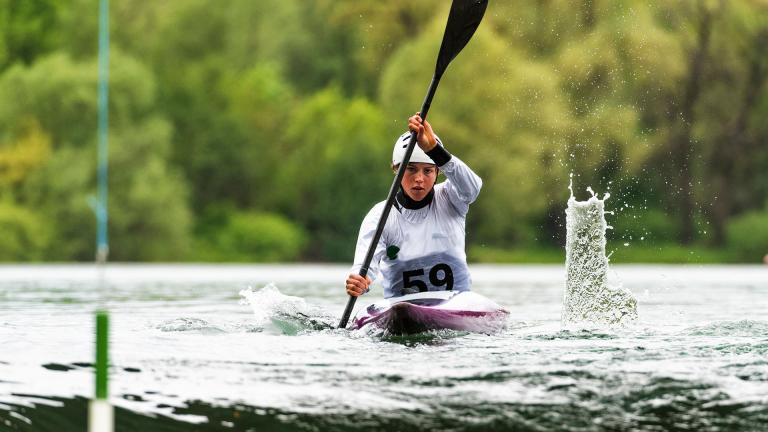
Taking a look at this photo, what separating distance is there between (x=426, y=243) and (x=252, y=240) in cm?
3414

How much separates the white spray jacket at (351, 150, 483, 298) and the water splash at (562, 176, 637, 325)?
3.35 feet

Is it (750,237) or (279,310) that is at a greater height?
(750,237)

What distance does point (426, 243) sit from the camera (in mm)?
8578

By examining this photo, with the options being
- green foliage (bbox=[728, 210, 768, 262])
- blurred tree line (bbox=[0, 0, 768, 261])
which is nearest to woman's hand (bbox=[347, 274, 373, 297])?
blurred tree line (bbox=[0, 0, 768, 261])

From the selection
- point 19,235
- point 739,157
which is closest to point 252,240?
point 19,235

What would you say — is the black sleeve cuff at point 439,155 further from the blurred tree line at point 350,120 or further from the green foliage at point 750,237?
the green foliage at point 750,237

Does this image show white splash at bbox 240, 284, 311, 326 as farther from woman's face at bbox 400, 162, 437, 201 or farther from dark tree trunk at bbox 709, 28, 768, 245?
dark tree trunk at bbox 709, 28, 768, 245

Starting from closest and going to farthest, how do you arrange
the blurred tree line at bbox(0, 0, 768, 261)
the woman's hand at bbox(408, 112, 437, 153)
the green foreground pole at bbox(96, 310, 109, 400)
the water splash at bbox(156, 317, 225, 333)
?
1. the green foreground pole at bbox(96, 310, 109, 400)
2. the woman's hand at bbox(408, 112, 437, 153)
3. the water splash at bbox(156, 317, 225, 333)
4. the blurred tree line at bbox(0, 0, 768, 261)

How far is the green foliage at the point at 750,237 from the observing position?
38531 millimetres

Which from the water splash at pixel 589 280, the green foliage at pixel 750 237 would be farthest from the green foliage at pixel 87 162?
the water splash at pixel 589 280

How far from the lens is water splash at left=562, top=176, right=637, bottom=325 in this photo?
9.29 meters

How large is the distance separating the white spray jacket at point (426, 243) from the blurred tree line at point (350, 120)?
25468mm

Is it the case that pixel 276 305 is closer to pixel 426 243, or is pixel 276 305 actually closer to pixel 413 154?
pixel 426 243

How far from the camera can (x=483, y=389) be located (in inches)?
237
